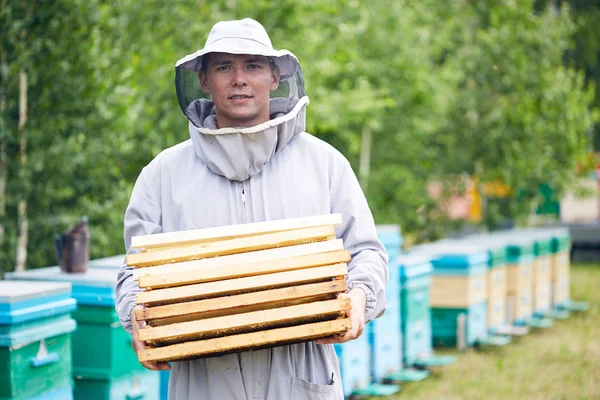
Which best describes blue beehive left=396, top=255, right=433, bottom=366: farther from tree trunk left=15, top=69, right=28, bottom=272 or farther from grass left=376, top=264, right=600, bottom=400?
tree trunk left=15, top=69, right=28, bottom=272

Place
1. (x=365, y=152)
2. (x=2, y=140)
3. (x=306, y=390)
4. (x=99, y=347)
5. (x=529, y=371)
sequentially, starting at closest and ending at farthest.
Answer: (x=306, y=390) → (x=99, y=347) → (x=2, y=140) → (x=529, y=371) → (x=365, y=152)

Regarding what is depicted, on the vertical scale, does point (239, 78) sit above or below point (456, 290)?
above

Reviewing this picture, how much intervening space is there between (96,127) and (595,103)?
51.8 ft

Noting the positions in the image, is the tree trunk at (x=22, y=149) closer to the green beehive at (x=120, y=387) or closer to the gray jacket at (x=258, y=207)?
the green beehive at (x=120, y=387)

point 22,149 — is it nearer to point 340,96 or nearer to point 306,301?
point 306,301

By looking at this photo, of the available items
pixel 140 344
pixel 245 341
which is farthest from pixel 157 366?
pixel 245 341

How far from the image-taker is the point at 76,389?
461cm

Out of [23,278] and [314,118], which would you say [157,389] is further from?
[314,118]

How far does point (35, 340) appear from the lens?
3.84 metres

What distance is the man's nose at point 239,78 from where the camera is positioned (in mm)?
2484

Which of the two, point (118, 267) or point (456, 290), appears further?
point (456, 290)

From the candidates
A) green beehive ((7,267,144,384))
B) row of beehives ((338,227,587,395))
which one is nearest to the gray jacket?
green beehive ((7,267,144,384))

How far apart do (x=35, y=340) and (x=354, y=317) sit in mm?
2014

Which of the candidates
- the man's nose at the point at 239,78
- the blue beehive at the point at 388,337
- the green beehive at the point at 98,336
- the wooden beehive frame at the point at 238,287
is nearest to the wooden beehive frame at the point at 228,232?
the wooden beehive frame at the point at 238,287
